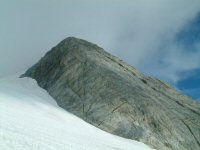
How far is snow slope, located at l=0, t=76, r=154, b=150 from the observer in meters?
15.8

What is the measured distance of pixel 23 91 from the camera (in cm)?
3325

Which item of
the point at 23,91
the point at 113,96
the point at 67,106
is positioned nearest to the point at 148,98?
the point at 113,96

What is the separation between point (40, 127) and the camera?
810 inches

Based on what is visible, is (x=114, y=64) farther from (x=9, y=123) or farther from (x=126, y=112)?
(x=9, y=123)

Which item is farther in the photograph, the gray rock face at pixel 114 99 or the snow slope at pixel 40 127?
the gray rock face at pixel 114 99

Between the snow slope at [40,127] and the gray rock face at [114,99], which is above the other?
the gray rock face at [114,99]

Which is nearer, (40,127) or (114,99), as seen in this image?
(40,127)

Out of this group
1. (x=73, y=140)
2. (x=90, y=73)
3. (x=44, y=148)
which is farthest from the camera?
(x=90, y=73)

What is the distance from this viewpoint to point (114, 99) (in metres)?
31.3

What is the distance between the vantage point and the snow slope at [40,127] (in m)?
15.8

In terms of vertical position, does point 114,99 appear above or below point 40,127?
above

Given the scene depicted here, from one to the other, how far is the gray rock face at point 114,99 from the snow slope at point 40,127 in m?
1.33

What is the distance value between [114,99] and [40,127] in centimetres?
1157

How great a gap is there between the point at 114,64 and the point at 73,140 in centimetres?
1967
